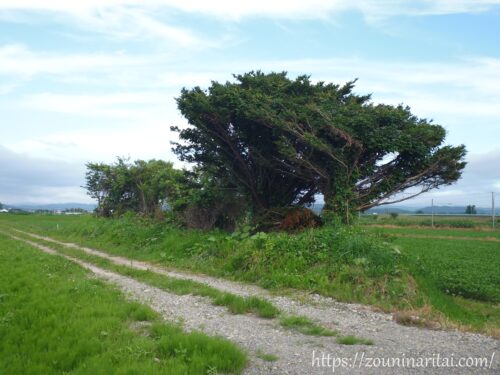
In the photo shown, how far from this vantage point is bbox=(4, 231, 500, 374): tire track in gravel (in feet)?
16.0

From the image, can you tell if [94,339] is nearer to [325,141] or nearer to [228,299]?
[228,299]

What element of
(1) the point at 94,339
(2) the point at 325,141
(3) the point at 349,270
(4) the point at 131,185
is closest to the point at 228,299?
(1) the point at 94,339

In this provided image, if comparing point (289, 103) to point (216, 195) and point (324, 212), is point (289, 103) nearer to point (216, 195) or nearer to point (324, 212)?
point (324, 212)

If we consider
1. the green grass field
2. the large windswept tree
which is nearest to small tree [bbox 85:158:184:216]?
the large windswept tree

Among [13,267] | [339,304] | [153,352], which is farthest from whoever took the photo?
[13,267]

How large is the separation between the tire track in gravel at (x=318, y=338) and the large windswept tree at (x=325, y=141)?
6.17m

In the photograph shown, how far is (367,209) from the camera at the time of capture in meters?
14.6

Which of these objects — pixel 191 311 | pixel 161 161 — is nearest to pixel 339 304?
pixel 191 311

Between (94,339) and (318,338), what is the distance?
115 inches

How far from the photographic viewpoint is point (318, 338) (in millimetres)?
5844

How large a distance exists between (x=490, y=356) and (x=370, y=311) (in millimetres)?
2507

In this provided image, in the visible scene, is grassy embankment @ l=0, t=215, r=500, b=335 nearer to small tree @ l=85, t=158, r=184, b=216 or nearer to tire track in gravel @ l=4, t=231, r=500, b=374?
tire track in gravel @ l=4, t=231, r=500, b=374

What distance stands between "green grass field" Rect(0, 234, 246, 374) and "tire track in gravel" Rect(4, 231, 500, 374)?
0.47 metres

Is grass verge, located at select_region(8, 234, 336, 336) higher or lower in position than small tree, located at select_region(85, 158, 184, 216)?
lower
